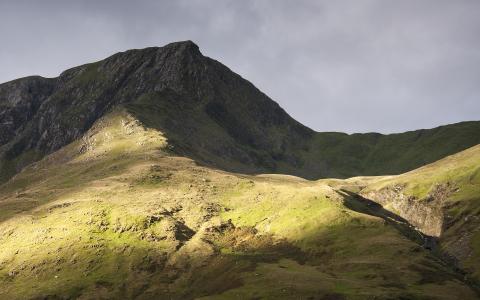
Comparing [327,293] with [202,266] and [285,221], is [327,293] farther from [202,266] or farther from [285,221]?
[285,221]

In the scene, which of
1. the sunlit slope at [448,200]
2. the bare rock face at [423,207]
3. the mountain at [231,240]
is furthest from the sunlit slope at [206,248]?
the bare rock face at [423,207]

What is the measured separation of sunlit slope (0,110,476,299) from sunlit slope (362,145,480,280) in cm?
2850

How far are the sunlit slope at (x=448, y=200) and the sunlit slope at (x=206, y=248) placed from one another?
28502mm

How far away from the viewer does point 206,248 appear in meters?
120

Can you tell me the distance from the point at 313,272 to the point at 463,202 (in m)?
77.9

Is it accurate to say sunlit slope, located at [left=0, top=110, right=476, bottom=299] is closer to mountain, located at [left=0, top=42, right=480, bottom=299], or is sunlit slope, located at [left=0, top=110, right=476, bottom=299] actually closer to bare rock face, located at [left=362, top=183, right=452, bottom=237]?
mountain, located at [left=0, top=42, right=480, bottom=299]

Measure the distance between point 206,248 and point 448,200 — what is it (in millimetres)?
85241

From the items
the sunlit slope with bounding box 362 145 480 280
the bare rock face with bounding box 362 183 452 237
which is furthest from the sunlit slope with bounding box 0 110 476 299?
the bare rock face with bounding box 362 183 452 237

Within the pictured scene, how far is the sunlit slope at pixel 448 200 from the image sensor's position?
→ 432ft

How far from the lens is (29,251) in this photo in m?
122

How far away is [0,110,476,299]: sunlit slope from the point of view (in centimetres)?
9138

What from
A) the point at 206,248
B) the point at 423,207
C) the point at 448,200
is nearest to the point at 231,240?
the point at 206,248

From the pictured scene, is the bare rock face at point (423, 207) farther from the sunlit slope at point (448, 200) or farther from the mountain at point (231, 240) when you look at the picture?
the mountain at point (231, 240)

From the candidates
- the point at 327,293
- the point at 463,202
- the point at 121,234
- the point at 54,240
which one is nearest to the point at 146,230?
the point at 121,234
